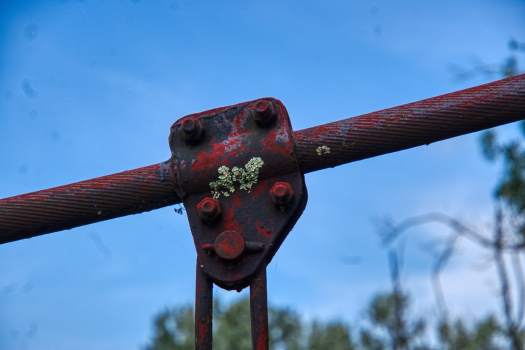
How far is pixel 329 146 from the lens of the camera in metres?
1.23

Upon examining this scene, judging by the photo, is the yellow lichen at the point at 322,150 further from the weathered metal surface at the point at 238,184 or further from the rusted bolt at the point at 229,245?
the rusted bolt at the point at 229,245

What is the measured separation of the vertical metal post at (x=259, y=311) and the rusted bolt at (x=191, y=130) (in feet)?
1.36

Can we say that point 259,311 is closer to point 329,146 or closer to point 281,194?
point 281,194

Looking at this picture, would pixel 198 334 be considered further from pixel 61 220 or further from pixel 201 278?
pixel 61 220

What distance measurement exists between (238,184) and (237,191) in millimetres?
22

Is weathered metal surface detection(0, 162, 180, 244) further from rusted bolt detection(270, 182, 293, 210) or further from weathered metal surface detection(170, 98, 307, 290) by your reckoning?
rusted bolt detection(270, 182, 293, 210)

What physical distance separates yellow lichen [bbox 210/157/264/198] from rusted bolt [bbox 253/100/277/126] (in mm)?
108

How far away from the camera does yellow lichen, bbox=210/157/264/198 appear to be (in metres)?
1.22

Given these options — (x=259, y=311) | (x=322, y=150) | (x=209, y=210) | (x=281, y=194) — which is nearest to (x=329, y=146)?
(x=322, y=150)

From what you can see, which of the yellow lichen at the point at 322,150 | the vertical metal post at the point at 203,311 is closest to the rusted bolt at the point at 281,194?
the yellow lichen at the point at 322,150

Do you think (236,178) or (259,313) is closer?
(259,313)

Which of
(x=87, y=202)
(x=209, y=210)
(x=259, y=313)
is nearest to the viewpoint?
(x=259, y=313)

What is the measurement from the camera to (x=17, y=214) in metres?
1.35

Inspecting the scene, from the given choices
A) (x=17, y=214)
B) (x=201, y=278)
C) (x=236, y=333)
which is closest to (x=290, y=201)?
(x=201, y=278)
